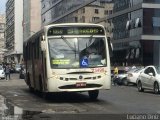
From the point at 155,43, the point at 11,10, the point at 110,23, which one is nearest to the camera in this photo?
the point at 155,43

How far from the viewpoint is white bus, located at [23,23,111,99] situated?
773 inches

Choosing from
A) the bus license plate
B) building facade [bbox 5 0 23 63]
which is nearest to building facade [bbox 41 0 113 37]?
the bus license plate

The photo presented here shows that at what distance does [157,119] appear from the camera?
1341 centimetres

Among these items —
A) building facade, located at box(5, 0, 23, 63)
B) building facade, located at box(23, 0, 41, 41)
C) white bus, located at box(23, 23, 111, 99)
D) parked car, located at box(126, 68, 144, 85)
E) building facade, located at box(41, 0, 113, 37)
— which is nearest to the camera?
white bus, located at box(23, 23, 111, 99)

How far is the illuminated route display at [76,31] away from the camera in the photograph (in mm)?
20141

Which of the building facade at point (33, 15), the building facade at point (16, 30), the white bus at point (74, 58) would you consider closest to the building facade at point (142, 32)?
the white bus at point (74, 58)

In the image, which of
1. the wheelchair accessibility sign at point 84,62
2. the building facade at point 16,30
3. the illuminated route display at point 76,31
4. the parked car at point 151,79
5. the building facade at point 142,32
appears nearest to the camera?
the wheelchair accessibility sign at point 84,62

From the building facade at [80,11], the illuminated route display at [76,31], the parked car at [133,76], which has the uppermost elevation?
the building facade at [80,11]

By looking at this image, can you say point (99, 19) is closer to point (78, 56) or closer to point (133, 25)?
point (133, 25)

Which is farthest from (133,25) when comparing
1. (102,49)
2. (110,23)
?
(102,49)

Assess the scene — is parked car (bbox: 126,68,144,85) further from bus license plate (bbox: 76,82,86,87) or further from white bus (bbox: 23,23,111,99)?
bus license plate (bbox: 76,82,86,87)

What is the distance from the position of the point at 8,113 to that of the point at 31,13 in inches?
5697

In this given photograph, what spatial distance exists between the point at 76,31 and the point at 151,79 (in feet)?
26.7

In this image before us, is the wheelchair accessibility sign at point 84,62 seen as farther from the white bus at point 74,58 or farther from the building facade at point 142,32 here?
the building facade at point 142,32
